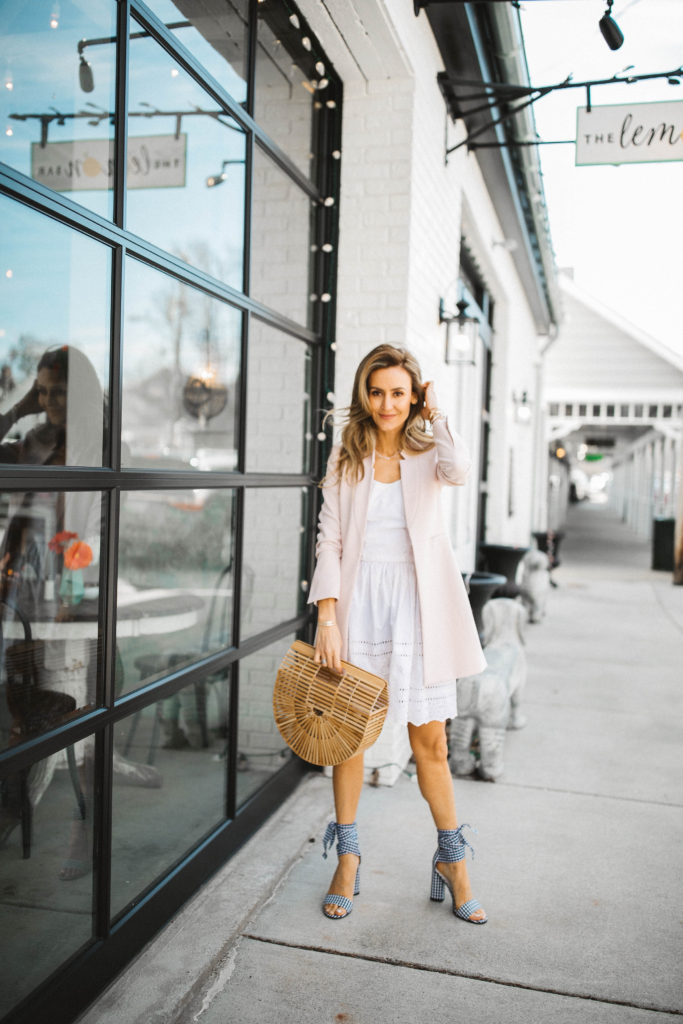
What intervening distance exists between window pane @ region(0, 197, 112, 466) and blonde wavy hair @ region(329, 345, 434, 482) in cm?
80

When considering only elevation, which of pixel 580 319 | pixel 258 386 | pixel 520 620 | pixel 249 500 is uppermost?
pixel 580 319

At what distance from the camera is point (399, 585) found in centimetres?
251

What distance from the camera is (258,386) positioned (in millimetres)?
3090

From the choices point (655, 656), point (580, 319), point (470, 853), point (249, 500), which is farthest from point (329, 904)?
point (580, 319)

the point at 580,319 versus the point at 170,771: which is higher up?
the point at 580,319

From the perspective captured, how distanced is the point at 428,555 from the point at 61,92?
287 centimetres

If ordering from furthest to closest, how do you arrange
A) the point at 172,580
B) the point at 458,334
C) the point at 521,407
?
the point at 521,407, the point at 172,580, the point at 458,334

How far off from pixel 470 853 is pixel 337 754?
0.96m

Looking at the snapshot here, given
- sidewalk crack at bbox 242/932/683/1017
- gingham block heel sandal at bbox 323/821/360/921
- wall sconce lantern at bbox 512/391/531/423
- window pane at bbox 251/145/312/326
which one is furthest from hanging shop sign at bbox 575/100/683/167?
wall sconce lantern at bbox 512/391/531/423

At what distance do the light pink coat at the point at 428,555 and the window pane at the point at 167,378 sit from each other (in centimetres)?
282

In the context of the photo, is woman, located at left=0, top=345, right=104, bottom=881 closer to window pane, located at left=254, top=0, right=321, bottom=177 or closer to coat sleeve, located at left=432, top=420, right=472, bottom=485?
coat sleeve, located at left=432, top=420, right=472, bottom=485

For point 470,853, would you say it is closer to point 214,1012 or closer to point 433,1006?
point 433,1006

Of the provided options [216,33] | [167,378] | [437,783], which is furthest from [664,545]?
[216,33]

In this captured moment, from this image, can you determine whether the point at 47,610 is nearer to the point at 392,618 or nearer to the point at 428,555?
the point at 392,618
